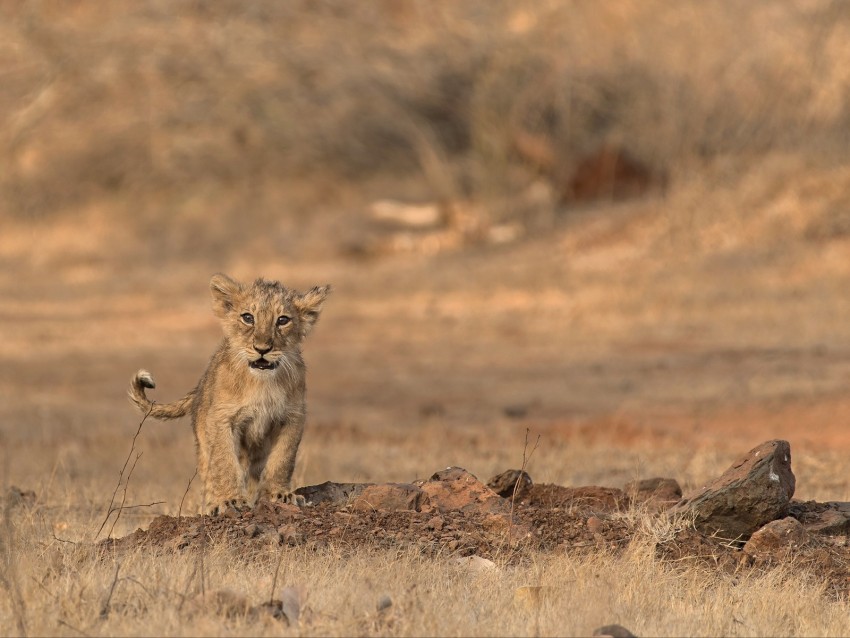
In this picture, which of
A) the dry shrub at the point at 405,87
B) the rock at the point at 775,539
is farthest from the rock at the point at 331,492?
the dry shrub at the point at 405,87

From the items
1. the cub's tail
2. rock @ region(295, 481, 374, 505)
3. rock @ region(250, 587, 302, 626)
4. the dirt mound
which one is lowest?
rock @ region(250, 587, 302, 626)

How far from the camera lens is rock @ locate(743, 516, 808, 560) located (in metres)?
7.69

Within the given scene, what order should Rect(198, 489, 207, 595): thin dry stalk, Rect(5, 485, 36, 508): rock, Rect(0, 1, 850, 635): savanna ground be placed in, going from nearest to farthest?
Rect(198, 489, 207, 595): thin dry stalk < Rect(0, 1, 850, 635): savanna ground < Rect(5, 485, 36, 508): rock

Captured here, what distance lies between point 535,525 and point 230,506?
165 cm

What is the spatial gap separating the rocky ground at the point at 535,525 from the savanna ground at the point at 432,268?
8.1 inches

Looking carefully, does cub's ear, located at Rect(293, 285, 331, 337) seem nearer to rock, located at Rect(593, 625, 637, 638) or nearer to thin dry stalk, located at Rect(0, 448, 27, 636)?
thin dry stalk, located at Rect(0, 448, 27, 636)

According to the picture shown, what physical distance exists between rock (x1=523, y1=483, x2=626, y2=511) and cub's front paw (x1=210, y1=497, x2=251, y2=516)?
1.80 m

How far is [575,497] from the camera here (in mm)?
8914

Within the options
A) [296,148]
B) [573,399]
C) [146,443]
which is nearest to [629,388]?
[573,399]

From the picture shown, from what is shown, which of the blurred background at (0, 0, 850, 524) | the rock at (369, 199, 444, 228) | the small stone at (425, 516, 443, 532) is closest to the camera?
the small stone at (425, 516, 443, 532)

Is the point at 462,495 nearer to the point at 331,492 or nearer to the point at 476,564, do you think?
the point at 331,492

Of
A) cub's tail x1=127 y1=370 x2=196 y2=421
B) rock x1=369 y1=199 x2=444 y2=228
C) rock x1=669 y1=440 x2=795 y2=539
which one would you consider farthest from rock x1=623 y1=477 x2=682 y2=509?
rock x1=369 y1=199 x2=444 y2=228

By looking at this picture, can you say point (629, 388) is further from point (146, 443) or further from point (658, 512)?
point (658, 512)

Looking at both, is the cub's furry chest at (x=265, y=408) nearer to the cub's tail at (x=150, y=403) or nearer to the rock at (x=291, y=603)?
the cub's tail at (x=150, y=403)
